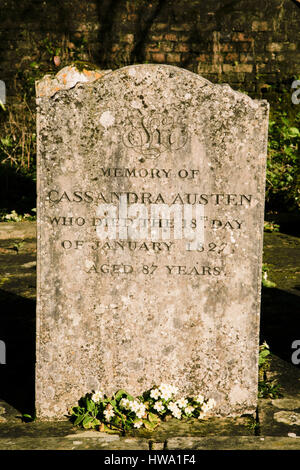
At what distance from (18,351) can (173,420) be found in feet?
4.09

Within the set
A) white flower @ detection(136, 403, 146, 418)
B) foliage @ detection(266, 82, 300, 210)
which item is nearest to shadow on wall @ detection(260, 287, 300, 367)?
white flower @ detection(136, 403, 146, 418)

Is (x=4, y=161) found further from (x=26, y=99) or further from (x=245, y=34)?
(x=245, y=34)

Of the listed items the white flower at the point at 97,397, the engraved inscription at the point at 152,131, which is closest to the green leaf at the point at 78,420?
the white flower at the point at 97,397

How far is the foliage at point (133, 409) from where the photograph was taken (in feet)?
9.36

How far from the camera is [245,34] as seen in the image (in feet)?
32.4

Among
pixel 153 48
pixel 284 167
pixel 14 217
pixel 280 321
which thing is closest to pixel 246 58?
pixel 153 48

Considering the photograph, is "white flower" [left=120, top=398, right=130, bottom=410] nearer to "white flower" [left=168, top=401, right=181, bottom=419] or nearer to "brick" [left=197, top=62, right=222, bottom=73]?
"white flower" [left=168, top=401, right=181, bottom=419]

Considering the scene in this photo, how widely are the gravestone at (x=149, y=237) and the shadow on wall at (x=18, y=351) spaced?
25 centimetres

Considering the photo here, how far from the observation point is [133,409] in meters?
2.88

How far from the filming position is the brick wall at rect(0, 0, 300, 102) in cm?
982

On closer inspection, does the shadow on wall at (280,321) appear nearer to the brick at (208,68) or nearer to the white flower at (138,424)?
the white flower at (138,424)

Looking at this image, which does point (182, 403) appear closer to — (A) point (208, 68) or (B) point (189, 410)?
(B) point (189, 410)

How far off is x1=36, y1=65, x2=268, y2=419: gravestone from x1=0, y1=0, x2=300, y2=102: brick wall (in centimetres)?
734

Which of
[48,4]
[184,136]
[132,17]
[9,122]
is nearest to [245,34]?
[132,17]
